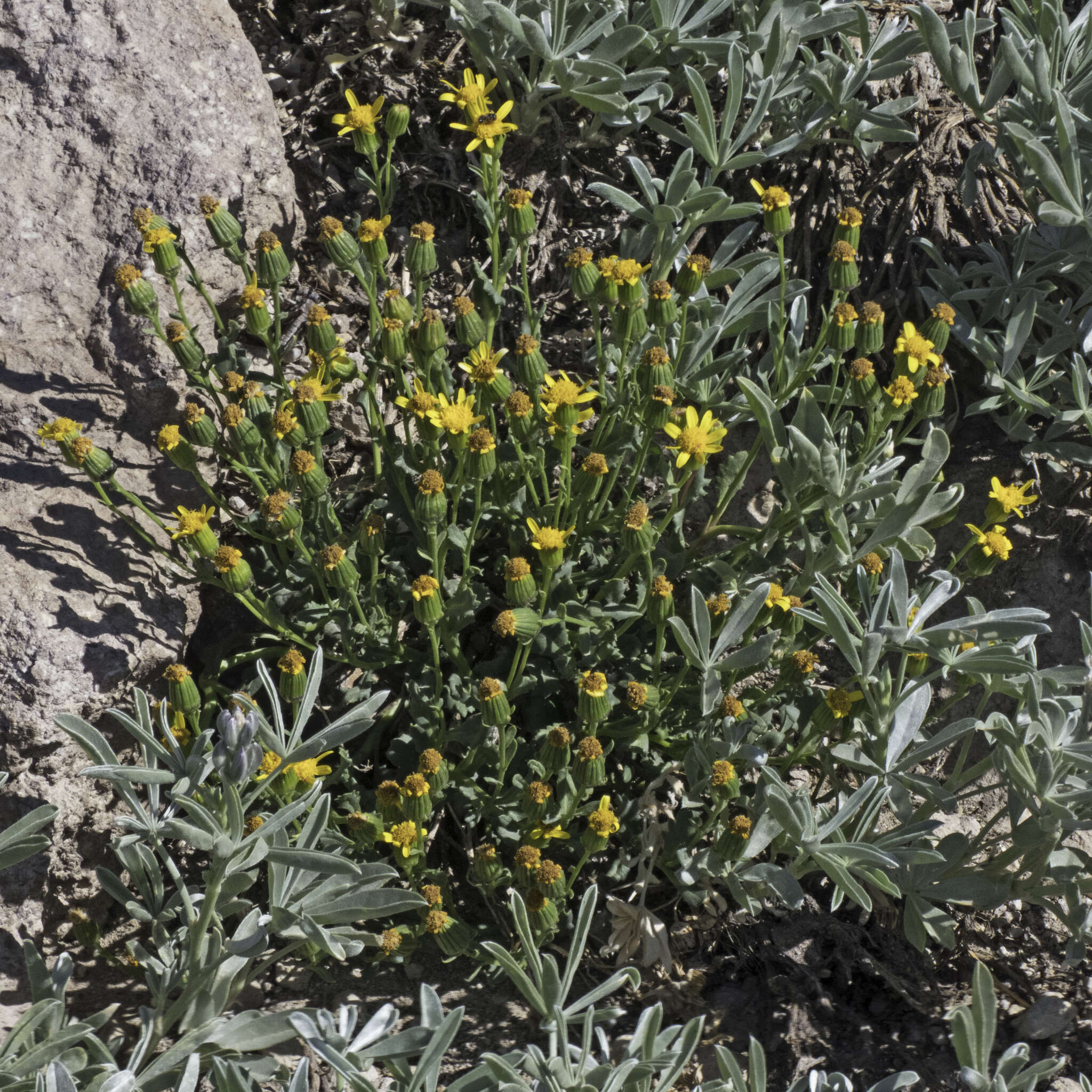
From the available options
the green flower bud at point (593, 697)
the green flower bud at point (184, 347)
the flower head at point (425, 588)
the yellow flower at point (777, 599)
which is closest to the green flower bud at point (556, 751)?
the green flower bud at point (593, 697)

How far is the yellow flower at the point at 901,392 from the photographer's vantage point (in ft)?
8.48

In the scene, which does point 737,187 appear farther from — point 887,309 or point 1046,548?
point 1046,548

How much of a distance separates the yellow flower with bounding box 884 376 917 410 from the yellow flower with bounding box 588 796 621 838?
113 centimetres

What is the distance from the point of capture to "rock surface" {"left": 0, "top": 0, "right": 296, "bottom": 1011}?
2715mm

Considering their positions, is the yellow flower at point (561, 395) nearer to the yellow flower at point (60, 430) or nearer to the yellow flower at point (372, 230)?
the yellow flower at point (372, 230)

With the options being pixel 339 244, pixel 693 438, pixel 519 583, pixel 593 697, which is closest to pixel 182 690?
pixel 519 583

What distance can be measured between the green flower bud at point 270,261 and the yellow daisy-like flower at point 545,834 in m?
1.48

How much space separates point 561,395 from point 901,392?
78 cm

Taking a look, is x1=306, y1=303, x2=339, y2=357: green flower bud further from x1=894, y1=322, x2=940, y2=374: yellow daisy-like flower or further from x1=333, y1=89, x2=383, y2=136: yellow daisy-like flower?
x1=894, y1=322, x2=940, y2=374: yellow daisy-like flower

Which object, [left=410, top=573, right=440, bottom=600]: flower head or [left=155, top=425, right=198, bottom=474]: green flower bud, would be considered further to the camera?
[left=155, top=425, right=198, bottom=474]: green flower bud

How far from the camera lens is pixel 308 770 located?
97.8 inches

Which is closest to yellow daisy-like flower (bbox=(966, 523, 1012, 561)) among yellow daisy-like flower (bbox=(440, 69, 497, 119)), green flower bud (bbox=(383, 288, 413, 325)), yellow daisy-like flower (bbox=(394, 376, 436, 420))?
yellow daisy-like flower (bbox=(394, 376, 436, 420))

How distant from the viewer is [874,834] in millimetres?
2525

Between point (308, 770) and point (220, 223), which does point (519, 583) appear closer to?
point (308, 770)
